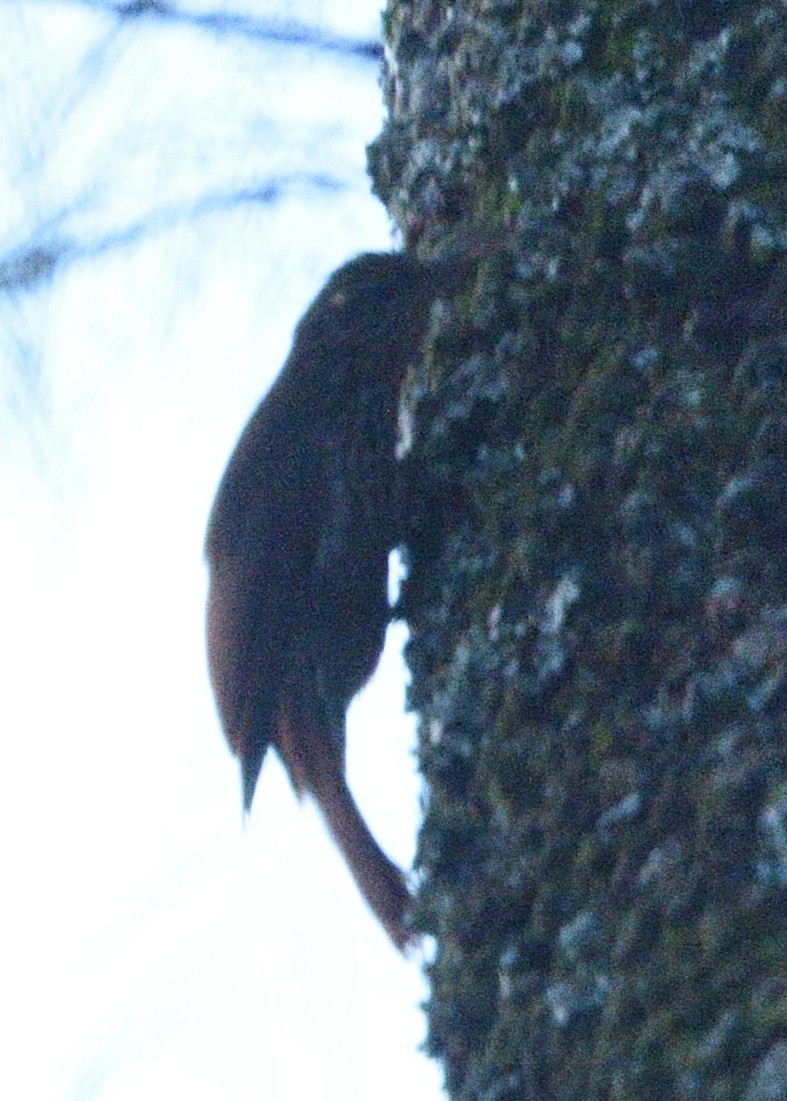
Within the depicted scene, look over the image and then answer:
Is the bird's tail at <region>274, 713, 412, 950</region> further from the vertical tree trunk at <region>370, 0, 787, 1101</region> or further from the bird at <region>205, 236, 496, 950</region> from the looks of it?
the vertical tree trunk at <region>370, 0, 787, 1101</region>

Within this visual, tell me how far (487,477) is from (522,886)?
0.38m

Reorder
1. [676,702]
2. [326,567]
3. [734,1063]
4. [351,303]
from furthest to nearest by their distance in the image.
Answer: [351,303]
[326,567]
[676,702]
[734,1063]

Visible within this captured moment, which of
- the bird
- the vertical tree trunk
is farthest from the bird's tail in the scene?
the vertical tree trunk

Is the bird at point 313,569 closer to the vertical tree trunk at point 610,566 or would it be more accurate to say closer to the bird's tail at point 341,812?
the bird's tail at point 341,812

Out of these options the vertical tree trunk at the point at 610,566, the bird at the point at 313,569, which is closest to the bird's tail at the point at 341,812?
the bird at the point at 313,569

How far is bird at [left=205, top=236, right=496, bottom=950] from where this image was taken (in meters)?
1.98

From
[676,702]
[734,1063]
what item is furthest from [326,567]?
[734,1063]

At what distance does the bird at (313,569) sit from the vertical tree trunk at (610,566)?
369 mm

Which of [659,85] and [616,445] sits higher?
[659,85]

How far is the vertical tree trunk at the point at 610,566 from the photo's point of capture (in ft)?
3.57

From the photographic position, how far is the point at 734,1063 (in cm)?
99

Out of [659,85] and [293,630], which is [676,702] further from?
[293,630]

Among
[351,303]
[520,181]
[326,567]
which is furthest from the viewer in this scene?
[351,303]

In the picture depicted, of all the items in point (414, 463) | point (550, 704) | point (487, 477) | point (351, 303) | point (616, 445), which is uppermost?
point (351, 303)
